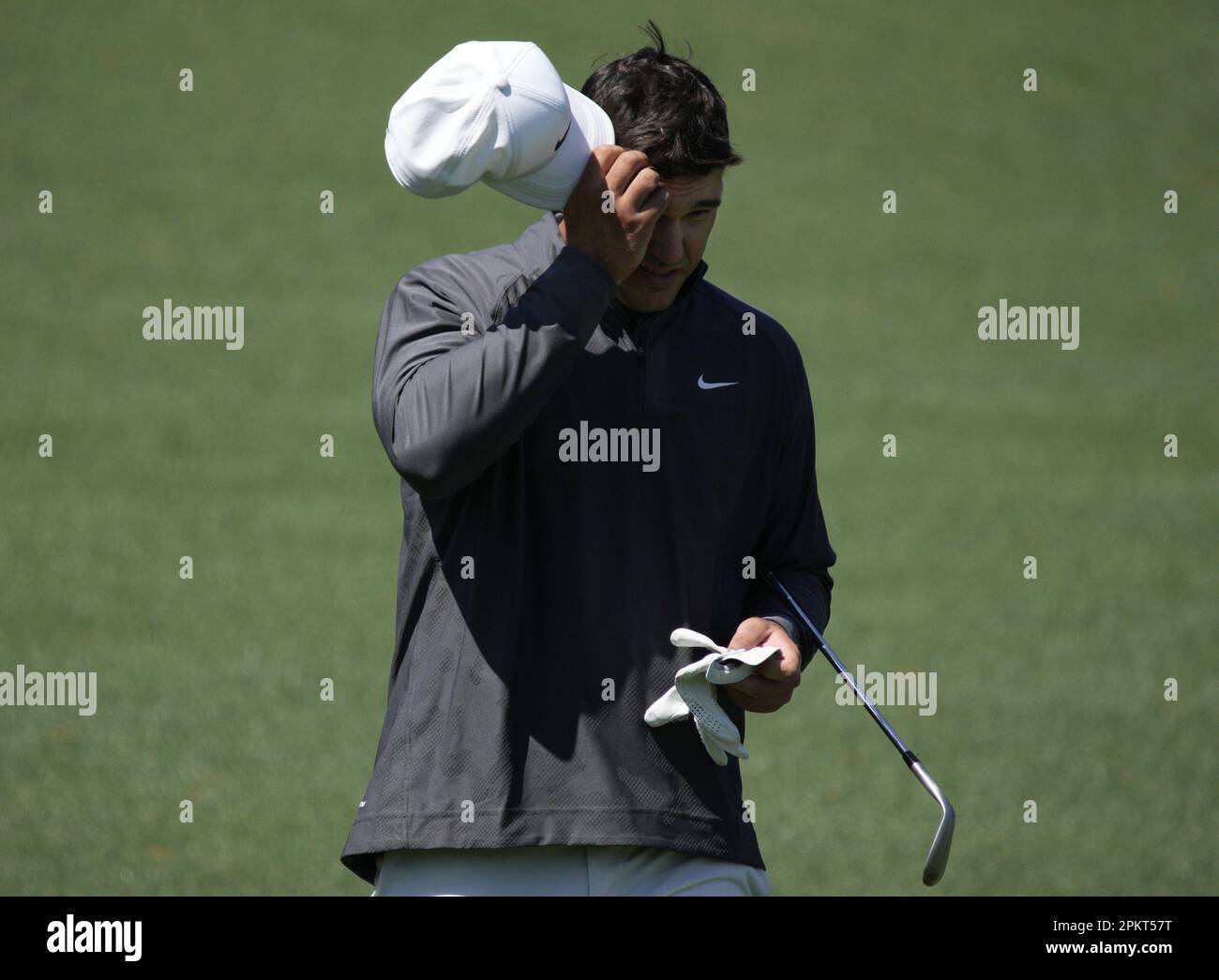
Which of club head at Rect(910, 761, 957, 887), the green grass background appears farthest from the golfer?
the green grass background

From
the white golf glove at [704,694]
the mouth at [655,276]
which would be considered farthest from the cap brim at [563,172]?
the white golf glove at [704,694]

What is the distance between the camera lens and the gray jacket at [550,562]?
297 centimetres

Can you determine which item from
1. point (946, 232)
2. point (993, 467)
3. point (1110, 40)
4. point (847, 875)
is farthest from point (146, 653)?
point (1110, 40)

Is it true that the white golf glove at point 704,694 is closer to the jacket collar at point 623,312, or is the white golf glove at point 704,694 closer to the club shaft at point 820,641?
the club shaft at point 820,641

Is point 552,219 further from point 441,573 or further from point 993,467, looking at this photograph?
point 993,467

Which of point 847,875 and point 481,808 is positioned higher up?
point 481,808

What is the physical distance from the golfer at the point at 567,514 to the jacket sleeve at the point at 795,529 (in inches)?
4.5

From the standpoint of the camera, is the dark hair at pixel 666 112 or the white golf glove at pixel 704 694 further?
the dark hair at pixel 666 112

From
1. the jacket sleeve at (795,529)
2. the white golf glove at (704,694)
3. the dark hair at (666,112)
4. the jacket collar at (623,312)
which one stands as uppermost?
the dark hair at (666,112)

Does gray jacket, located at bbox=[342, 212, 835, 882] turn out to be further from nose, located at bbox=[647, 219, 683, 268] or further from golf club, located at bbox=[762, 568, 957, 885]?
golf club, located at bbox=[762, 568, 957, 885]

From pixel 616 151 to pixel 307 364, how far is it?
12.9m

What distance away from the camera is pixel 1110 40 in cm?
2250

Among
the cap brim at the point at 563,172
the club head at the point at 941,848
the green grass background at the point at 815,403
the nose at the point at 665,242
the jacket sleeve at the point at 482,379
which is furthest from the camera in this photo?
the green grass background at the point at 815,403

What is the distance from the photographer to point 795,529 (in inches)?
142
